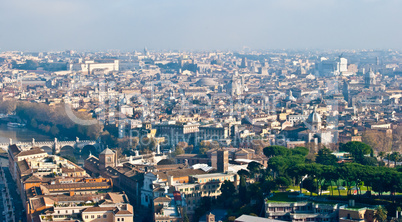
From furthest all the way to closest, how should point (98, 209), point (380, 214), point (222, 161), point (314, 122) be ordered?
1. point (314, 122)
2. point (222, 161)
3. point (98, 209)
4. point (380, 214)

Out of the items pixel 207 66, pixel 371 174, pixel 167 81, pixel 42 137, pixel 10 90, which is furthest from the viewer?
pixel 207 66

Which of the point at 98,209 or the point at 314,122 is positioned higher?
the point at 98,209

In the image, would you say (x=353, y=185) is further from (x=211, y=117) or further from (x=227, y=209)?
(x=211, y=117)

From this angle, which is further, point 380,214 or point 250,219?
point 250,219

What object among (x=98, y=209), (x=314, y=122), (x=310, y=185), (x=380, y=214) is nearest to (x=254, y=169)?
(x=310, y=185)

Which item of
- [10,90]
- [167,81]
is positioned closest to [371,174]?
[10,90]

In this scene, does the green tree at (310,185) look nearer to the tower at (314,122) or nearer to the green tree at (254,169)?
the green tree at (254,169)

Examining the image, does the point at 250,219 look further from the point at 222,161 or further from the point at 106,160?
the point at 106,160

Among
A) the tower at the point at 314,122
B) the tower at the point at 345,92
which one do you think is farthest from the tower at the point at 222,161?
the tower at the point at 345,92
